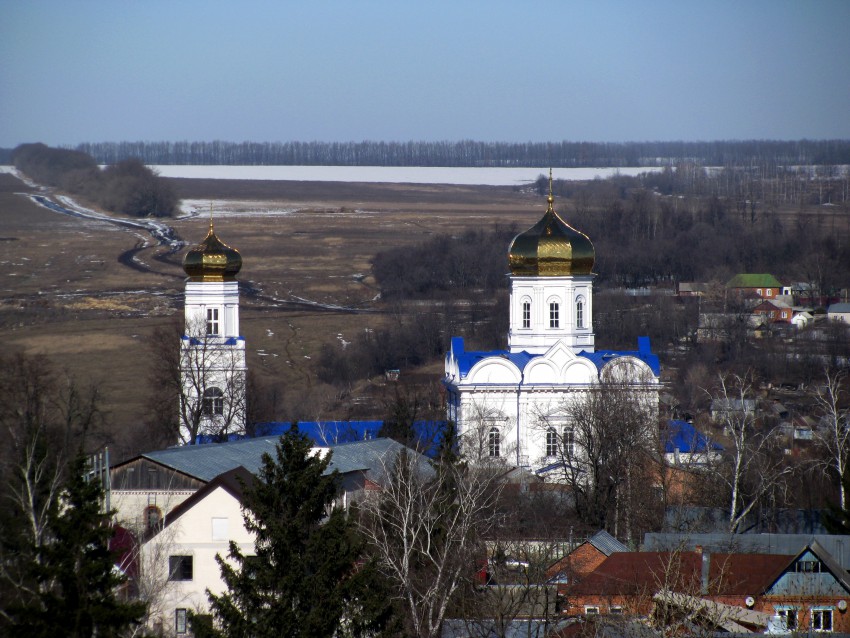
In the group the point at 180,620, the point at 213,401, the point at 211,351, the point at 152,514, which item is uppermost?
the point at 211,351

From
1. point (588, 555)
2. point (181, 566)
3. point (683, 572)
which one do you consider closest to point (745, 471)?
point (588, 555)

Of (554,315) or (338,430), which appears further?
(338,430)

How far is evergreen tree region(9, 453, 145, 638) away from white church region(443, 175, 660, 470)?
56.4ft

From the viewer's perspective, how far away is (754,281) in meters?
68.1

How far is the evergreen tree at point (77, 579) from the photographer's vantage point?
13141mm

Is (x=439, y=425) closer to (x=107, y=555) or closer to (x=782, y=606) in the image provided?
(x=782, y=606)

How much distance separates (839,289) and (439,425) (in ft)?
130

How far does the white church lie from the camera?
104 feet

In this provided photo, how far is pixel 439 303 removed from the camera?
6225 centimetres

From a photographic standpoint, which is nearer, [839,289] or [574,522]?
[574,522]

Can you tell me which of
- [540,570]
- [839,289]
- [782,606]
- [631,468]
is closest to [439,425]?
[631,468]

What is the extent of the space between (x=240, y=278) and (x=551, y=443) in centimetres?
3653

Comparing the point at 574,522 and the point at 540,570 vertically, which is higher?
the point at 540,570

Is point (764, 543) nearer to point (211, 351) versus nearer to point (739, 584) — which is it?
point (739, 584)
